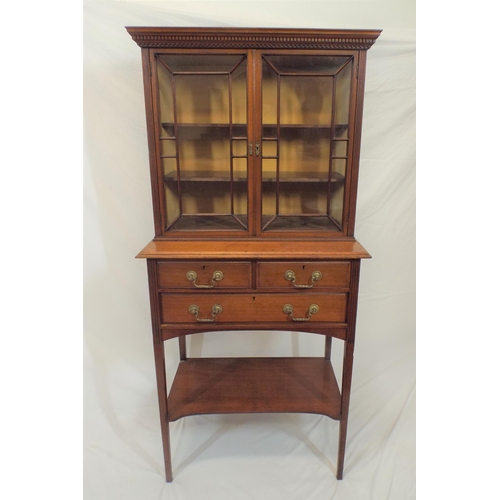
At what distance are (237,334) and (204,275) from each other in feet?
2.79

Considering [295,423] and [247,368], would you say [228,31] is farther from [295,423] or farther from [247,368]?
[295,423]

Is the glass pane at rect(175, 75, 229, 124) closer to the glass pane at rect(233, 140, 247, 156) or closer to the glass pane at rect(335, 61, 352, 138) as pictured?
the glass pane at rect(233, 140, 247, 156)

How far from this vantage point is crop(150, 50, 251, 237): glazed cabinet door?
1.53 metres

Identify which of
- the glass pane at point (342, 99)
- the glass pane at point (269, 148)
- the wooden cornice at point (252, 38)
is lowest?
the glass pane at point (269, 148)

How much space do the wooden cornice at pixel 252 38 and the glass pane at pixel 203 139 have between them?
5 centimetres

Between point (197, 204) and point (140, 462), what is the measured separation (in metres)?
1.27

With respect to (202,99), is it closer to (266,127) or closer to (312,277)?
(266,127)

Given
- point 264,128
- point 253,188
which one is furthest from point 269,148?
point 253,188

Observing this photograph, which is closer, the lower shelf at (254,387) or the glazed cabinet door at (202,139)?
the glazed cabinet door at (202,139)

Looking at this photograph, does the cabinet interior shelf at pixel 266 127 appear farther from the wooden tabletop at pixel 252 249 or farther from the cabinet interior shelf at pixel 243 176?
the wooden tabletop at pixel 252 249

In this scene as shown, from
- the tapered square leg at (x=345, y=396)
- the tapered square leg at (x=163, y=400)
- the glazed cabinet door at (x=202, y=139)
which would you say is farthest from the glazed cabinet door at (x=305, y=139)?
the tapered square leg at (x=163, y=400)

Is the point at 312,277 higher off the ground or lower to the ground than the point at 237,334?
higher

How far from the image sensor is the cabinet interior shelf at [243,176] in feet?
5.39

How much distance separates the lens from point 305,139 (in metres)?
1.65
